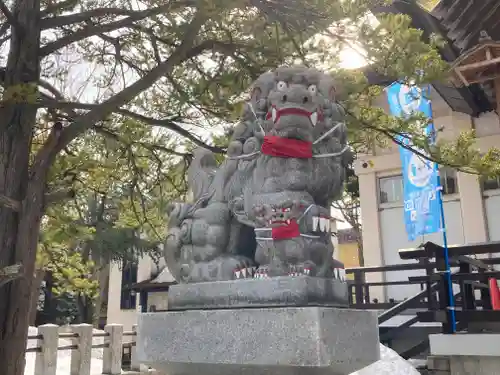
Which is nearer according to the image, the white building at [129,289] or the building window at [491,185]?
the building window at [491,185]

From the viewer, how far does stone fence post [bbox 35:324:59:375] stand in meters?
8.36

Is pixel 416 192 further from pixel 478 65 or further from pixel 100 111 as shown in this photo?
pixel 100 111

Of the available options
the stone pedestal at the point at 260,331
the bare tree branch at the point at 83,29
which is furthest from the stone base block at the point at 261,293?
the bare tree branch at the point at 83,29

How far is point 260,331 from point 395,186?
9855 mm

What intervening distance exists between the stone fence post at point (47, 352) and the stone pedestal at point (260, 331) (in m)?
6.09

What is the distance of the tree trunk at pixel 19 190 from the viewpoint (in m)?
4.84

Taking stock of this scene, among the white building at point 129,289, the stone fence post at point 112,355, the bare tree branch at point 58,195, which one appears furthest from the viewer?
the white building at point 129,289

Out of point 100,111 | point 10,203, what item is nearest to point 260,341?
point 10,203

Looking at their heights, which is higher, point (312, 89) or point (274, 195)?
point (312, 89)

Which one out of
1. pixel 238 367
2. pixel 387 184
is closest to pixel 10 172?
pixel 238 367

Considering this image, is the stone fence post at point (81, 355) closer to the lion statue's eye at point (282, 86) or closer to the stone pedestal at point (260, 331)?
the stone pedestal at point (260, 331)

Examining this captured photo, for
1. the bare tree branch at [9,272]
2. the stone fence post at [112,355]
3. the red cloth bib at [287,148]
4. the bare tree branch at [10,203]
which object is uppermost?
the red cloth bib at [287,148]

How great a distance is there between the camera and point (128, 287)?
23750 mm

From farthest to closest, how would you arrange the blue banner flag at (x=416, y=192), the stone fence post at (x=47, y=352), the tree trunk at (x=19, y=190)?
the blue banner flag at (x=416, y=192) → the stone fence post at (x=47, y=352) → the tree trunk at (x=19, y=190)
